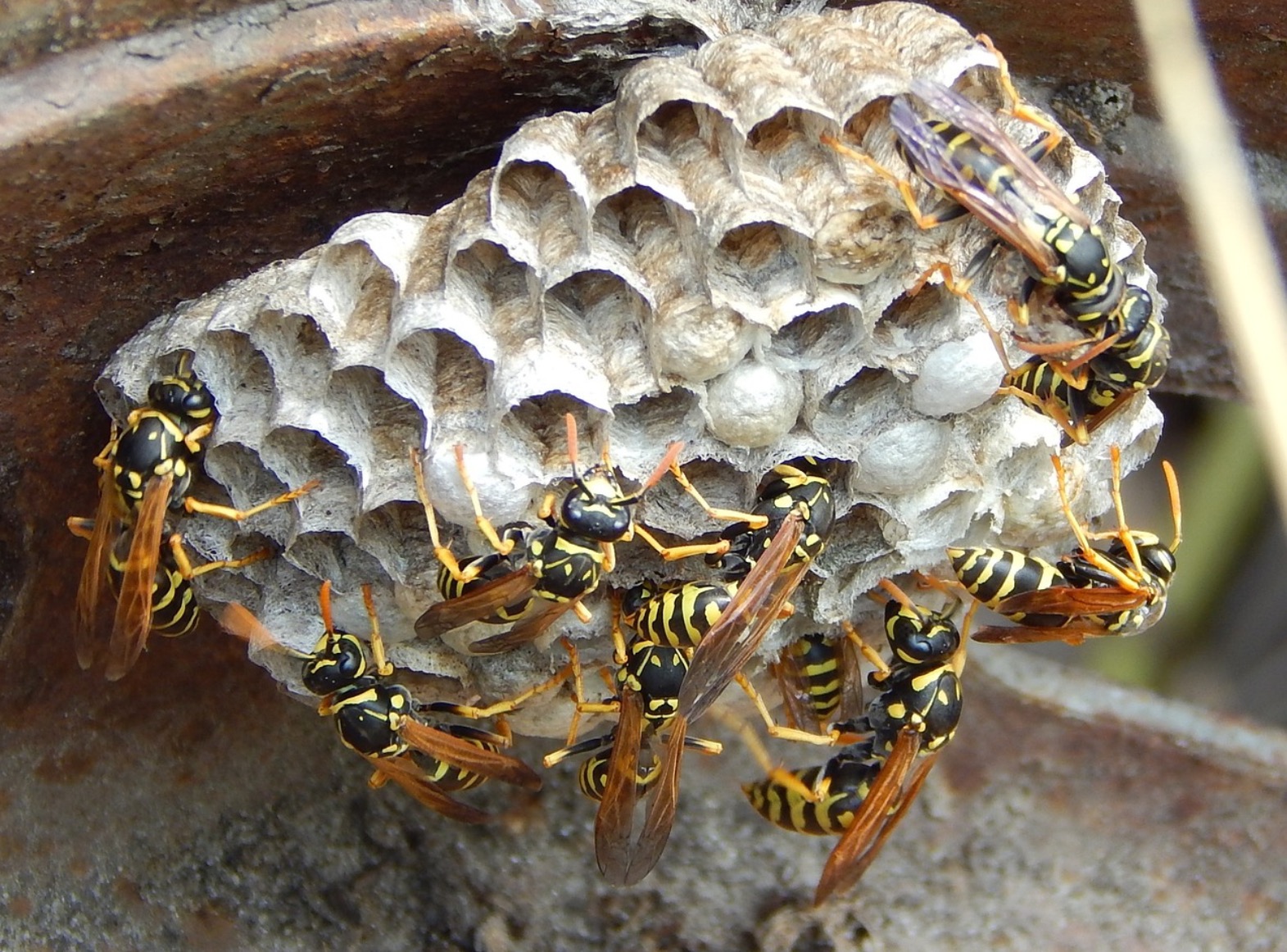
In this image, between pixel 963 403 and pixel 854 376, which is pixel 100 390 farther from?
pixel 963 403

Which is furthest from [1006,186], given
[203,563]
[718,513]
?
[203,563]

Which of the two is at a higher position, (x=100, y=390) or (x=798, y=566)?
(x=100, y=390)

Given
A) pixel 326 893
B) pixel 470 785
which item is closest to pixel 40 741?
pixel 326 893

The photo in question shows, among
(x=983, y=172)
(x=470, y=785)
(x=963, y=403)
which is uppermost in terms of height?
(x=983, y=172)

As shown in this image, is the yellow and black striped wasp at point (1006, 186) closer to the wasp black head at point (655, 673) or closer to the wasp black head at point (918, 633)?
the wasp black head at point (918, 633)

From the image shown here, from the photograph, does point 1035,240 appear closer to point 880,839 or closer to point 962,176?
point 962,176

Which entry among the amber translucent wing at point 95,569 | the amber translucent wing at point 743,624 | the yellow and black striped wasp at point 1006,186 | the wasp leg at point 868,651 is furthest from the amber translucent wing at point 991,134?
the amber translucent wing at point 95,569
